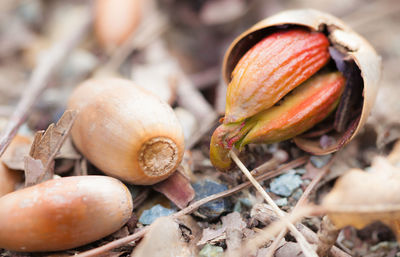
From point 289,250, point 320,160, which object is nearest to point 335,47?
point 320,160

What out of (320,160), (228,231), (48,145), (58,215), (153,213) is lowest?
(320,160)

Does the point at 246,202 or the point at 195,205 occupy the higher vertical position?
the point at 195,205

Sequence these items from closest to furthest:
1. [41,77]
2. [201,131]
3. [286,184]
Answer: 1. [286,184]
2. [201,131]
3. [41,77]

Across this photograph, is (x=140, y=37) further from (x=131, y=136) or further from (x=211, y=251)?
(x=211, y=251)

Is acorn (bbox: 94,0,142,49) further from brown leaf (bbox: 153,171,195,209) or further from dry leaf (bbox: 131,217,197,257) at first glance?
dry leaf (bbox: 131,217,197,257)

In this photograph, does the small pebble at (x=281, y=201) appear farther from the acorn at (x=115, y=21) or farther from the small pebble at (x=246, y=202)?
the acorn at (x=115, y=21)

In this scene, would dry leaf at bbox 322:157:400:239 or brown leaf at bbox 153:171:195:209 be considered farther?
brown leaf at bbox 153:171:195:209

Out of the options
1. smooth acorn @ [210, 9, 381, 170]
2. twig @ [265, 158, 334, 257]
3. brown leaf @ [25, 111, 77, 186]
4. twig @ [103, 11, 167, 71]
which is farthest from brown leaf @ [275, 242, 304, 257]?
twig @ [103, 11, 167, 71]
